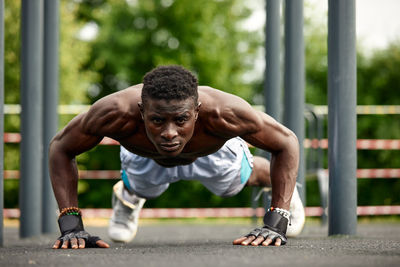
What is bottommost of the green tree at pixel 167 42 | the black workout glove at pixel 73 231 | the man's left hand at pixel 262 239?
the man's left hand at pixel 262 239

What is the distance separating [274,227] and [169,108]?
862 millimetres

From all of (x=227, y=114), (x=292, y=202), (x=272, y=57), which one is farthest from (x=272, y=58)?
(x=227, y=114)

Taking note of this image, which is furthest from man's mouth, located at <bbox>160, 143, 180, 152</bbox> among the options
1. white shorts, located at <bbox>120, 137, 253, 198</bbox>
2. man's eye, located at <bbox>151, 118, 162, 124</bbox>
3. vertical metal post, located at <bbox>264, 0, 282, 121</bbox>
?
vertical metal post, located at <bbox>264, 0, 282, 121</bbox>

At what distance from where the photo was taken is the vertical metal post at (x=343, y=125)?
424 cm

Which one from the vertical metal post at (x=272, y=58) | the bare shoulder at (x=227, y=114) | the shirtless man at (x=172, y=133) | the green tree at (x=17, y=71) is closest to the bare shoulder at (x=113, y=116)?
the shirtless man at (x=172, y=133)

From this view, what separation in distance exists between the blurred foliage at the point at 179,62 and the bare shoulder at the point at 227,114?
8149 mm

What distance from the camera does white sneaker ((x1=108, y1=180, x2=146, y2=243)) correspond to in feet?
16.1

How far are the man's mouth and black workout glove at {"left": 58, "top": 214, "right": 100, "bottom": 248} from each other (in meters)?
0.61

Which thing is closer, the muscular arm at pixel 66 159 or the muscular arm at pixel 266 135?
the muscular arm at pixel 266 135

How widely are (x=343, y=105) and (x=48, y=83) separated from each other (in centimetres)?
270

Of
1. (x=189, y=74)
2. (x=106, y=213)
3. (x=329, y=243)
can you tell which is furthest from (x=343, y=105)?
(x=106, y=213)

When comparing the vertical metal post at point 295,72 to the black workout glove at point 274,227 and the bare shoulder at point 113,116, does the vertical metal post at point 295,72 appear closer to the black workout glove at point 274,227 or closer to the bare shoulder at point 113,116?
the black workout glove at point 274,227

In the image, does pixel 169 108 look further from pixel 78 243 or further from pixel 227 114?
pixel 78 243

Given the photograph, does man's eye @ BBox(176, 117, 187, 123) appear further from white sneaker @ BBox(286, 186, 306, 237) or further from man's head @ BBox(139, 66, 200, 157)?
white sneaker @ BBox(286, 186, 306, 237)
